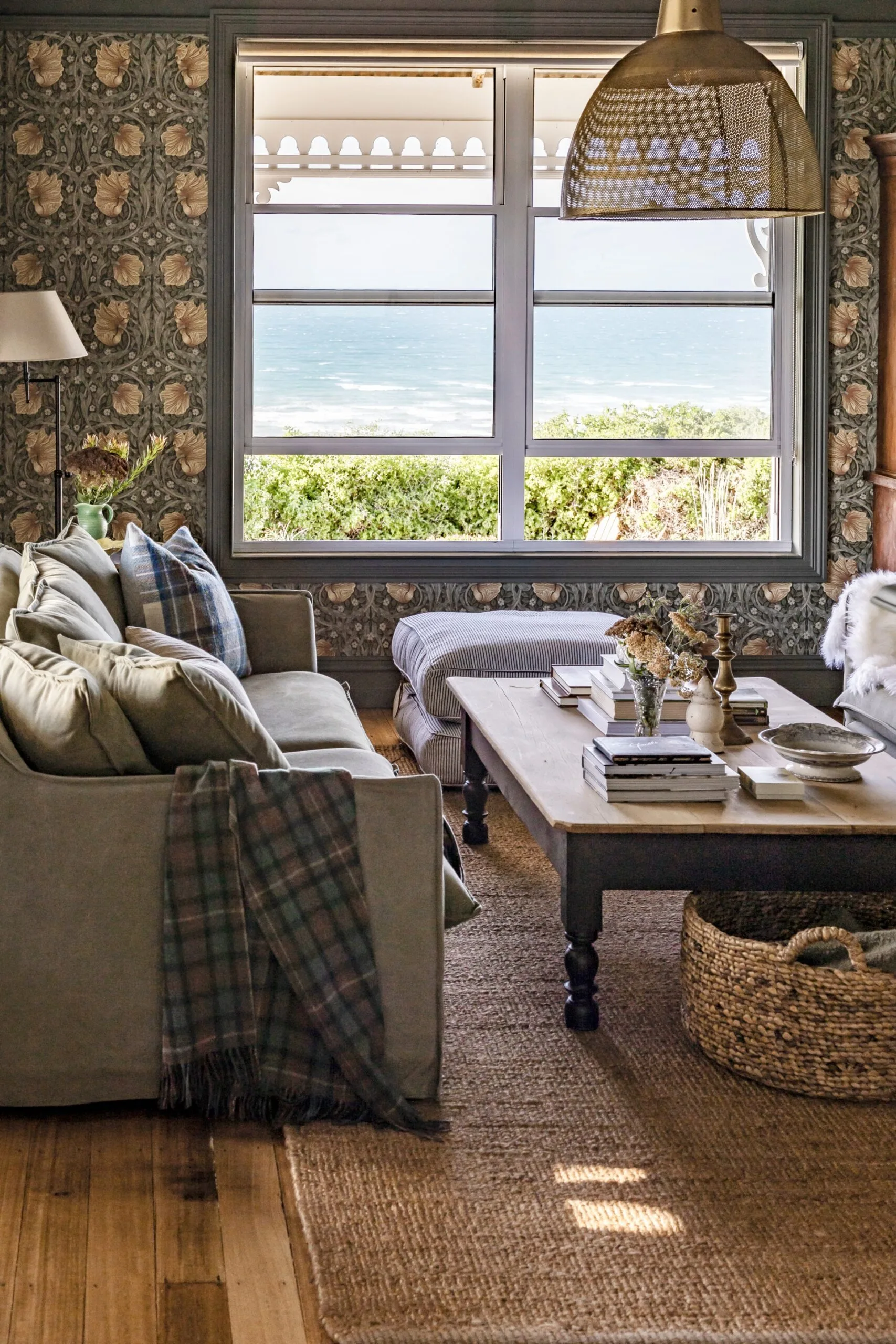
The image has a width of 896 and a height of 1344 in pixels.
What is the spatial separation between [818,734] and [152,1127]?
1722 millimetres

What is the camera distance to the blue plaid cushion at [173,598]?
4.13 meters

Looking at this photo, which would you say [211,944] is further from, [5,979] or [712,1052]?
[712,1052]

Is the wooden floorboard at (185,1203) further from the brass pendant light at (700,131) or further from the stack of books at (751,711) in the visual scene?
the brass pendant light at (700,131)

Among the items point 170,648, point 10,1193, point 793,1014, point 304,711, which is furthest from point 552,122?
point 10,1193

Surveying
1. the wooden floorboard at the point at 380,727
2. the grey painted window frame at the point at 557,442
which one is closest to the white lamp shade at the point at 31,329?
the grey painted window frame at the point at 557,442

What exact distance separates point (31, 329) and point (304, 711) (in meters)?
2.22

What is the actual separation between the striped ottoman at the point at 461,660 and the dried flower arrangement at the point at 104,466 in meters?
1.34

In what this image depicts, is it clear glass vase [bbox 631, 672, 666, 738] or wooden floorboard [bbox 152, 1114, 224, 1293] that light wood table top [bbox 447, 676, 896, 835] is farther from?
wooden floorboard [bbox 152, 1114, 224, 1293]

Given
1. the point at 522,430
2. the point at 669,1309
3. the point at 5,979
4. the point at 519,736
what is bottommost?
the point at 669,1309

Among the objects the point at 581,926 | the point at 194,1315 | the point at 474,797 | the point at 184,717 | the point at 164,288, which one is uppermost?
the point at 164,288

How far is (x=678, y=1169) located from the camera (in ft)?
8.04

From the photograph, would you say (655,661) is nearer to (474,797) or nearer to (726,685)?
(726,685)

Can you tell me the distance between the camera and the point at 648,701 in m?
3.38

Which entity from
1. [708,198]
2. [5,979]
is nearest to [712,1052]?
[5,979]
